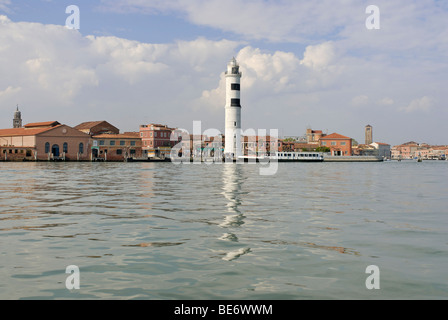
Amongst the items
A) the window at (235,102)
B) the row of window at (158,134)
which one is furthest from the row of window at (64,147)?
the window at (235,102)

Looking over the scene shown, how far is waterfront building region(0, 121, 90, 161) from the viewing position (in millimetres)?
72500

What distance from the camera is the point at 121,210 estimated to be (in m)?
13.6

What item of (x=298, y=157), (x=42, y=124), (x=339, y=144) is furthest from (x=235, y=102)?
(x=339, y=144)

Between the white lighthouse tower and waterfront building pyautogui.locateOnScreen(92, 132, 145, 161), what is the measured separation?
59.0 ft

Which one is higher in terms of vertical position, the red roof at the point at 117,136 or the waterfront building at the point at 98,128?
the waterfront building at the point at 98,128

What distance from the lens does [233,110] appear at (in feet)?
267

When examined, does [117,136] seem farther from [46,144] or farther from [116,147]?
[46,144]

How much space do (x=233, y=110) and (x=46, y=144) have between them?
33079 millimetres

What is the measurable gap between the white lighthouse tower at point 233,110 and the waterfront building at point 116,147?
18.0m

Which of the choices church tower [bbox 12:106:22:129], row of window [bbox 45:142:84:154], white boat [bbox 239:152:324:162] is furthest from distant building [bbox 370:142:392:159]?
church tower [bbox 12:106:22:129]

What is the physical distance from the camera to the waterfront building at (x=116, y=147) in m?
82.7

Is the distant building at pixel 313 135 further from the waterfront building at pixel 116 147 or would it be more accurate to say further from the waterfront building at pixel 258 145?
the waterfront building at pixel 116 147

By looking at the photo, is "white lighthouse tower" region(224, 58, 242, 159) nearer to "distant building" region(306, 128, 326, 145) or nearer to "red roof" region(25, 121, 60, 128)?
"red roof" region(25, 121, 60, 128)
